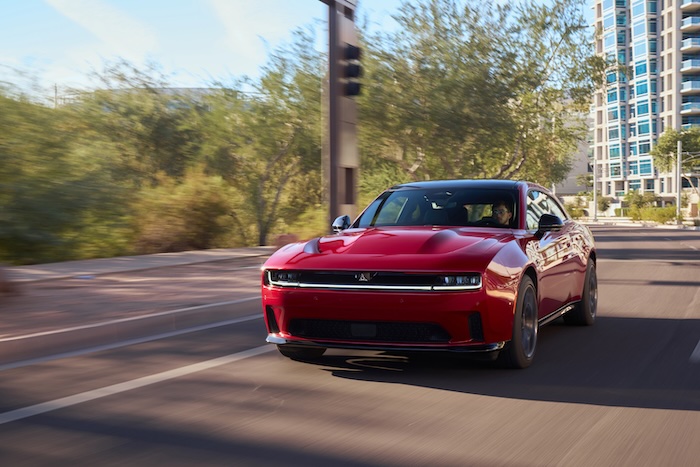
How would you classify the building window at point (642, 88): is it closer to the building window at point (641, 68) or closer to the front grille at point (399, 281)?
the building window at point (641, 68)

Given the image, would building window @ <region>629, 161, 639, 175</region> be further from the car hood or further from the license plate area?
the license plate area

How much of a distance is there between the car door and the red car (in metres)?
0.03

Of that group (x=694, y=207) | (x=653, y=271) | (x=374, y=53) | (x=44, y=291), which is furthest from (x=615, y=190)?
(x=44, y=291)

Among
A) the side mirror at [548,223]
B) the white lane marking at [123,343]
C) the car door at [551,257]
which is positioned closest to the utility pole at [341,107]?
the white lane marking at [123,343]

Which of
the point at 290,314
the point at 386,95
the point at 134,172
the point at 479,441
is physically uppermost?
the point at 386,95

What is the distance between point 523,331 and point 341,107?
34.3 ft

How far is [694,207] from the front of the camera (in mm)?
89312

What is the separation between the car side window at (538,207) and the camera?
7763 millimetres

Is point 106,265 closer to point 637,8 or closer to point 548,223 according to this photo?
point 548,223

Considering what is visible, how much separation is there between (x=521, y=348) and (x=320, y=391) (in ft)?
5.24

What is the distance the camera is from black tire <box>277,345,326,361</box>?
690cm

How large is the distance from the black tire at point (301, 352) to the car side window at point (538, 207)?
6.96 feet

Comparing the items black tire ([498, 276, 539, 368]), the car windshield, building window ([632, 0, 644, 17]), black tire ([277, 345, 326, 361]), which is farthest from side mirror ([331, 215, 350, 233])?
building window ([632, 0, 644, 17])

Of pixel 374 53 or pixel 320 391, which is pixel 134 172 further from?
pixel 320 391
